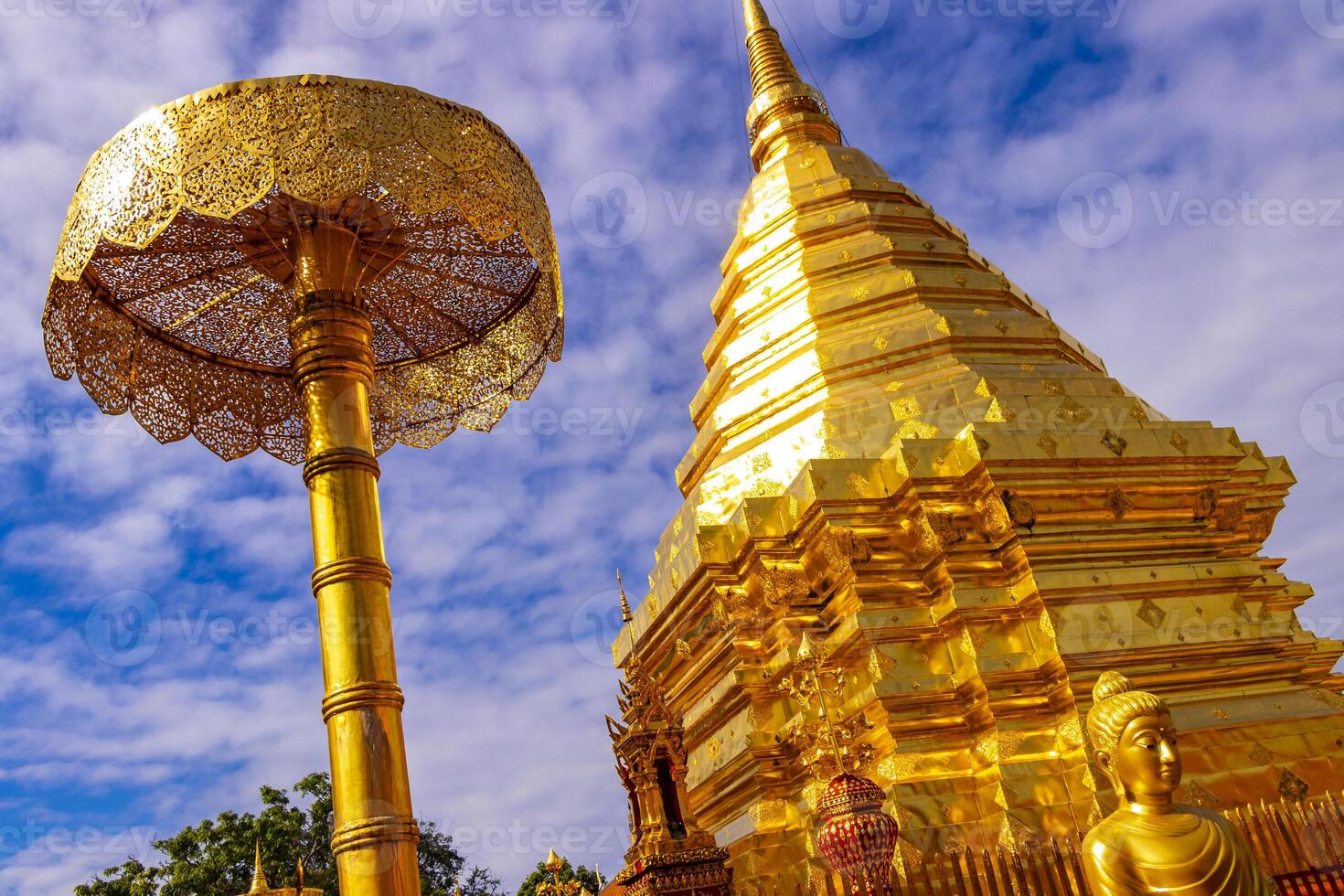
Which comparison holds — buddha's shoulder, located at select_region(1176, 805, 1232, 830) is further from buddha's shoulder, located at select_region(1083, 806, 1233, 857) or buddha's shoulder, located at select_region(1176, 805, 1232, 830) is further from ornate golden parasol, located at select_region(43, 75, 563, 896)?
ornate golden parasol, located at select_region(43, 75, 563, 896)

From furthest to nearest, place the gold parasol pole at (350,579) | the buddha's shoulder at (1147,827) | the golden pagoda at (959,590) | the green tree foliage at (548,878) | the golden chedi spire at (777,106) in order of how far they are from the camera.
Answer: the green tree foliage at (548,878)
the golden chedi spire at (777,106)
the golden pagoda at (959,590)
the gold parasol pole at (350,579)
the buddha's shoulder at (1147,827)

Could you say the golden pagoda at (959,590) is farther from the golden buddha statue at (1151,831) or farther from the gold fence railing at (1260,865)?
the golden buddha statue at (1151,831)

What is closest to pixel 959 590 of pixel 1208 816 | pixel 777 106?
pixel 1208 816

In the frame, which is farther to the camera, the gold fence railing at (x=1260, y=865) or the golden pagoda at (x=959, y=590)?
the golden pagoda at (x=959, y=590)

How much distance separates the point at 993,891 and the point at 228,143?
19.9 feet

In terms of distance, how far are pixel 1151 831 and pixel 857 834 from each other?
2.07 meters

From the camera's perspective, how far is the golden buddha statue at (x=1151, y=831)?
17.0 feet

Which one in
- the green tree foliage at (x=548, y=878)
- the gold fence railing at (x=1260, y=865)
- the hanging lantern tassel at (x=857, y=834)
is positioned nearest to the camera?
the gold fence railing at (x=1260, y=865)

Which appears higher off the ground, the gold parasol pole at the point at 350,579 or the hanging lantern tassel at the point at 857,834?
the gold parasol pole at the point at 350,579

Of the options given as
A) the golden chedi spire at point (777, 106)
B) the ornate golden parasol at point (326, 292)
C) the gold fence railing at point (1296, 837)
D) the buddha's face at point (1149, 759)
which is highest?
the golden chedi spire at point (777, 106)

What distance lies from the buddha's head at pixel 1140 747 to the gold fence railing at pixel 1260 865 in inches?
60.8

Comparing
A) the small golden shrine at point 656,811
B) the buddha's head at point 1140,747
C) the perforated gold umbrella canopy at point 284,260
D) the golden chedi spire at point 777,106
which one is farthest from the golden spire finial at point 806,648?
the golden chedi spire at point 777,106

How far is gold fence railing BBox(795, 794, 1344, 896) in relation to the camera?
265 inches

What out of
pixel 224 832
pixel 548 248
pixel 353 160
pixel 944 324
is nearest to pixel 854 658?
A: pixel 944 324
